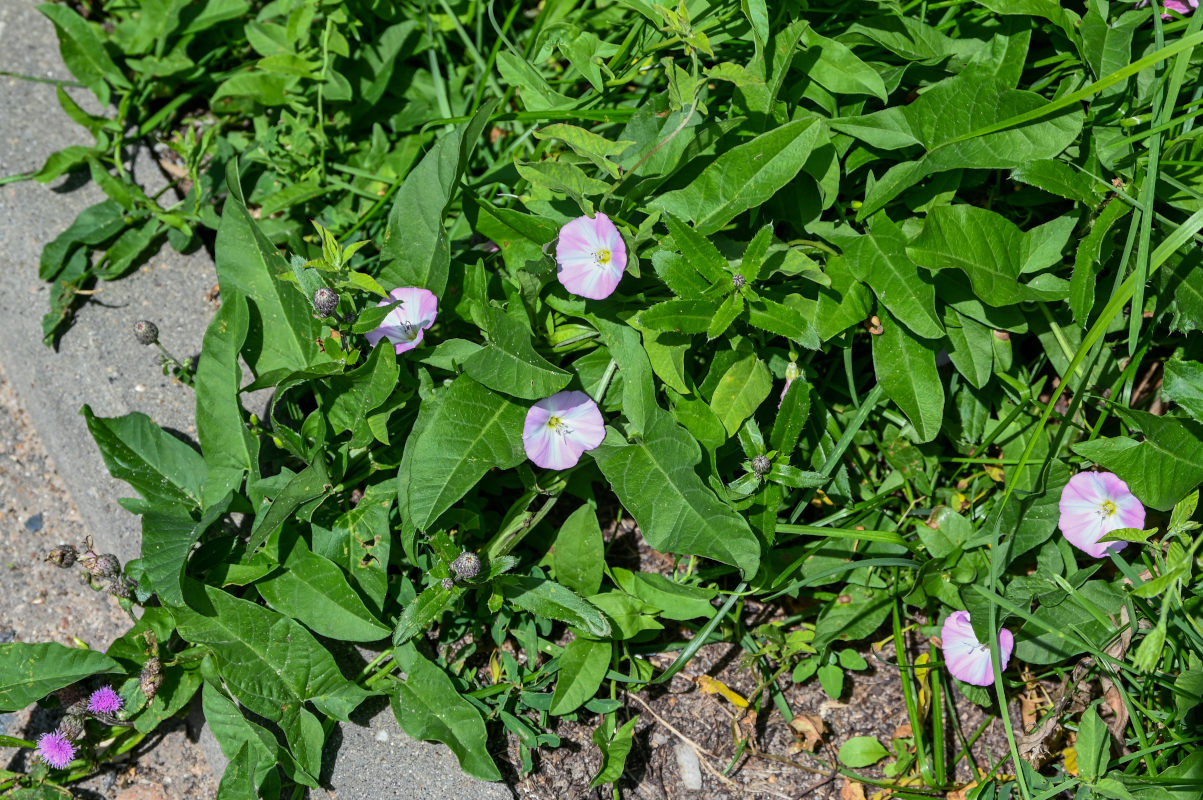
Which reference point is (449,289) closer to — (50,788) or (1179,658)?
(50,788)

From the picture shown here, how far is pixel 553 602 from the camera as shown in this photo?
215 centimetres

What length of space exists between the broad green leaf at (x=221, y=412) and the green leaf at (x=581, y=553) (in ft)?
2.59

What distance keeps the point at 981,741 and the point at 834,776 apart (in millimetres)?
382

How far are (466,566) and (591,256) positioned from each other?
743mm

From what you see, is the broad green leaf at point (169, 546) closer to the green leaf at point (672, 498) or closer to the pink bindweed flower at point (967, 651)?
the green leaf at point (672, 498)

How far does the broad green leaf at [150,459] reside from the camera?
7.38ft

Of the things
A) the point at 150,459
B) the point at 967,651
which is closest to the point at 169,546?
the point at 150,459

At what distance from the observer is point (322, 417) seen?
86.0 inches

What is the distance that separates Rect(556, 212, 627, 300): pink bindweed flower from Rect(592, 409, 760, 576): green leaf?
0.32 m

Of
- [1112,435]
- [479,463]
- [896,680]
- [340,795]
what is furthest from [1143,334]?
[340,795]

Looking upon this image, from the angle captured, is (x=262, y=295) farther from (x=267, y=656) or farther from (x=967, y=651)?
(x=967, y=651)

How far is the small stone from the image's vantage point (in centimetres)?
225

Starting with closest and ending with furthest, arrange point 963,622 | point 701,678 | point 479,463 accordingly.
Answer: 1. point 479,463
2. point 963,622
3. point 701,678

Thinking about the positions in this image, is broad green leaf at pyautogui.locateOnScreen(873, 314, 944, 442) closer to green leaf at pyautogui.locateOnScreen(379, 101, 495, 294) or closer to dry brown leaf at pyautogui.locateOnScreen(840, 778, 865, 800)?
dry brown leaf at pyautogui.locateOnScreen(840, 778, 865, 800)
